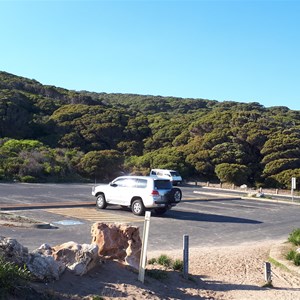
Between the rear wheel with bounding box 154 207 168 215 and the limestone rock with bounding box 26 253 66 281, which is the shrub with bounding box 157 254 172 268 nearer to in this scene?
the limestone rock with bounding box 26 253 66 281

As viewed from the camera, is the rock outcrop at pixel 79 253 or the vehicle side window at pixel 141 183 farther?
the vehicle side window at pixel 141 183

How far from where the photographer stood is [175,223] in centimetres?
1730

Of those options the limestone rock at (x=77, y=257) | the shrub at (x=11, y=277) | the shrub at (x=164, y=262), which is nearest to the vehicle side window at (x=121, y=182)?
the shrub at (x=164, y=262)

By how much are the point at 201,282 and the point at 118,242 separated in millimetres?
1793

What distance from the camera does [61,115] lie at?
6250 cm

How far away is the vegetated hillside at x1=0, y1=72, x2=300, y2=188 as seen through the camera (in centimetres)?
4488

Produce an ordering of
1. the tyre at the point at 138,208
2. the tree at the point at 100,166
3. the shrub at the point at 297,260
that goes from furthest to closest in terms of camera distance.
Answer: the tree at the point at 100,166 < the tyre at the point at 138,208 < the shrub at the point at 297,260

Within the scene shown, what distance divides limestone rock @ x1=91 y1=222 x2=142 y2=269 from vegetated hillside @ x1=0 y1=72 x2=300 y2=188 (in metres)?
30.7

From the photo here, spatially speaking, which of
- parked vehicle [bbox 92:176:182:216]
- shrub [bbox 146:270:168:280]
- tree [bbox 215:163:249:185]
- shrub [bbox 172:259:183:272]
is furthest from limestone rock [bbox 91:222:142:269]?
tree [bbox 215:163:249:185]

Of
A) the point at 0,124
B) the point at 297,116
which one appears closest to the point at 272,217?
the point at 0,124

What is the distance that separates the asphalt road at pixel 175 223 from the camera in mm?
13102

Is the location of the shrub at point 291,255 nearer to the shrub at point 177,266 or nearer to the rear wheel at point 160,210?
the shrub at point 177,266

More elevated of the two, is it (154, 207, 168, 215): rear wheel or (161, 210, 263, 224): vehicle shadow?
(154, 207, 168, 215): rear wheel

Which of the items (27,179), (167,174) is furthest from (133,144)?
(27,179)
